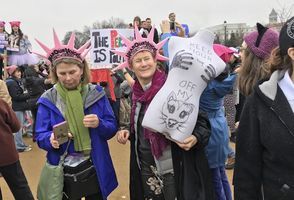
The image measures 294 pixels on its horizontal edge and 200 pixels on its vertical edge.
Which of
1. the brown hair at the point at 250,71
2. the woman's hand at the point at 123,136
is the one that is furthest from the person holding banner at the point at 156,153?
the brown hair at the point at 250,71

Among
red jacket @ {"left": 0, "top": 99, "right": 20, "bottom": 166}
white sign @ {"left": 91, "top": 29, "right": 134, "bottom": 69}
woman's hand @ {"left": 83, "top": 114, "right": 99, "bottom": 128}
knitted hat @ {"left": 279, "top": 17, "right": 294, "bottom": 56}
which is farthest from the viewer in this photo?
white sign @ {"left": 91, "top": 29, "right": 134, "bottom": 69}

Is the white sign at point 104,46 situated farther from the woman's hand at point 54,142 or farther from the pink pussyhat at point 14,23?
the pink pussyhat at point 14,23

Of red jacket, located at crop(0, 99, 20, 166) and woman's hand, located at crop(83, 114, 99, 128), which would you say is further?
red jacket, located at crop(0, 99, 20, 166)

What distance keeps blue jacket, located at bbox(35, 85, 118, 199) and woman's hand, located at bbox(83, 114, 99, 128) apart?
78mm

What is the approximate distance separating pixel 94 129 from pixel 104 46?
286cm

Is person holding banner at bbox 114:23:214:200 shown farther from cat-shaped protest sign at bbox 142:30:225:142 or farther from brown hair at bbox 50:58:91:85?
brown hair at bbox 50:58:91:85

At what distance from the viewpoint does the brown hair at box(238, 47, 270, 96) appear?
303 cm

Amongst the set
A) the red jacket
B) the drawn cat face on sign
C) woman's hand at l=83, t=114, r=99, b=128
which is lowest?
the red jacket

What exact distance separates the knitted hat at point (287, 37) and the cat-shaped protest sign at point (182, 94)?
581 mm

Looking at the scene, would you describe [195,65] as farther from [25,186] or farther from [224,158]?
[25,186]

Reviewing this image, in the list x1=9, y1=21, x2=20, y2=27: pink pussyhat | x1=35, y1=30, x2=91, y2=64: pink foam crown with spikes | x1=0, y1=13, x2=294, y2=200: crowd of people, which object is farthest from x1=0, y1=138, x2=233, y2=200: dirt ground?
x1=9, y1=21, x2=20, y2=27: pink pussyhat

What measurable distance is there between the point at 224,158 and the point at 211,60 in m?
1.28

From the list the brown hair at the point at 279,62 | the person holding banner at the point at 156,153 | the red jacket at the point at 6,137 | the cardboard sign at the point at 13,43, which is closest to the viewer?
the brown hair at the point at 279,62

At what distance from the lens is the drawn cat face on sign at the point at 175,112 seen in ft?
8.04
